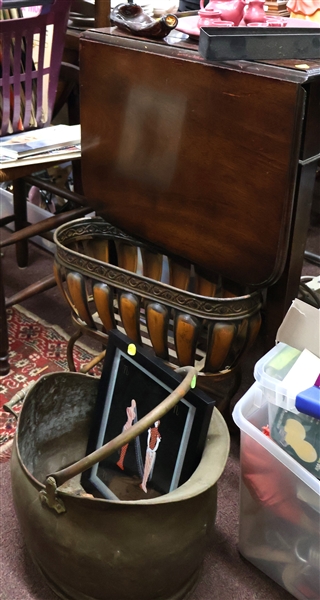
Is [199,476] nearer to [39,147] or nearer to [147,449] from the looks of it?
[147,449]

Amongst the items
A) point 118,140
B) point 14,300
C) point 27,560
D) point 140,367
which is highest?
point 118,140

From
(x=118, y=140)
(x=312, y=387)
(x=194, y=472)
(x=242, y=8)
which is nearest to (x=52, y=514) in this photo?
(x=194, y=472)

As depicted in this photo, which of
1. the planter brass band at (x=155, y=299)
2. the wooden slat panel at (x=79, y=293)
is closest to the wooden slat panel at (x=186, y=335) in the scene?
the planter brass band at (x=155, y=299)

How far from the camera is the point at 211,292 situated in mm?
1353

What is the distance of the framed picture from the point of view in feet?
3.43

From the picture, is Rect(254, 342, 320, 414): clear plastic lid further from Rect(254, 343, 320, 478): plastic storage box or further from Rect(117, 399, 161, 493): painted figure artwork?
Rect(117, 399, 161, 493): painted figure artwork

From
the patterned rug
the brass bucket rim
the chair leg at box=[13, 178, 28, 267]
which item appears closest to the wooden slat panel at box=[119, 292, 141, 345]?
the brass bucket rim

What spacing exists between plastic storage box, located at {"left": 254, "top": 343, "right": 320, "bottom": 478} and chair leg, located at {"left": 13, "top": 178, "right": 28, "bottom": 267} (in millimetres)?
1155

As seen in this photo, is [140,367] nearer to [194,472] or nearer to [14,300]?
[194,472]

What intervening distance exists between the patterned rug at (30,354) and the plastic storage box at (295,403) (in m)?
0.70

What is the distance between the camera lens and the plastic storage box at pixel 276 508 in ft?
3.22

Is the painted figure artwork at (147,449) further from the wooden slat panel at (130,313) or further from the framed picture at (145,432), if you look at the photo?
the wooden slat panel at (130,313)

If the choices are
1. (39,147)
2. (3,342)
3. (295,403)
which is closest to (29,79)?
(39,147)

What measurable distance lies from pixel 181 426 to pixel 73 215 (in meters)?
0.79
